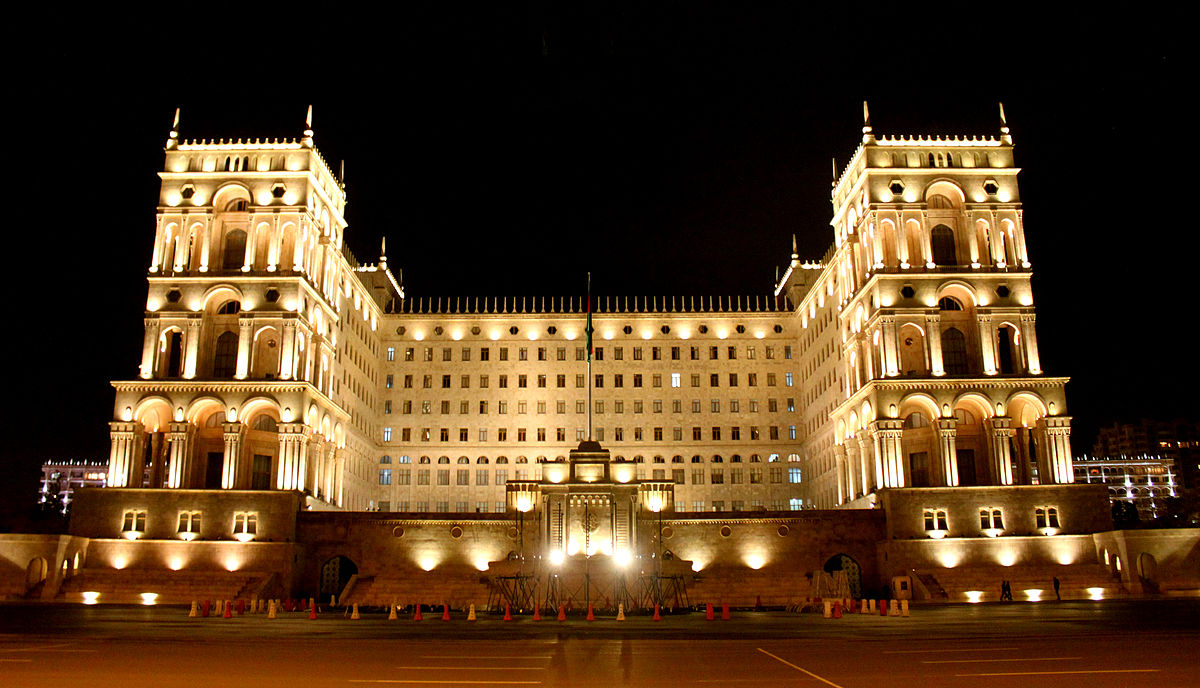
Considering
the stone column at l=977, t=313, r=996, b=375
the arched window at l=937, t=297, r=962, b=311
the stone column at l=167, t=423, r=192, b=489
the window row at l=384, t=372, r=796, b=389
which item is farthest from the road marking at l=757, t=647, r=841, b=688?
the window row at l=384, t=372, r=796, b=389

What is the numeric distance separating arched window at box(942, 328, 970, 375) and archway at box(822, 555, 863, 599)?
1633cm

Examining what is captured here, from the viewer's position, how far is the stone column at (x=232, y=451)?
67.8 m

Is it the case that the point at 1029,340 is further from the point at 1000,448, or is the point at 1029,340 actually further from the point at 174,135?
the point at 174,135

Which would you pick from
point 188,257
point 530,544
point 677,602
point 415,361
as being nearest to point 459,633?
point 677,602

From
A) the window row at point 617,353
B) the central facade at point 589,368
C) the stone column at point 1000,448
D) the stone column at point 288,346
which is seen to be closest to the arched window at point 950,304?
the central facade at point 589,368

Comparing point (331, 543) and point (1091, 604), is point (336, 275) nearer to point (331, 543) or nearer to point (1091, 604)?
point (331, 543)

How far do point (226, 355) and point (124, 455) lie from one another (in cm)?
1010

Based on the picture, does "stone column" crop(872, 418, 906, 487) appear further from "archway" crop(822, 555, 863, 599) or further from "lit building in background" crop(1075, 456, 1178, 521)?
"lit building in background" crop(1075, 456, 1178, 521)

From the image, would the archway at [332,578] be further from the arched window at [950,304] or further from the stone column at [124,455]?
the arched window at [950,304]

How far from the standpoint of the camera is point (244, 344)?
7038cm

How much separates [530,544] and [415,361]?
37293mm

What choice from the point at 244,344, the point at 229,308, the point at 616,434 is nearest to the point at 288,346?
the point at 244,344

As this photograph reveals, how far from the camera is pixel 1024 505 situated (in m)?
66.2

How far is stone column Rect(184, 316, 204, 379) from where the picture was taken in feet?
231
